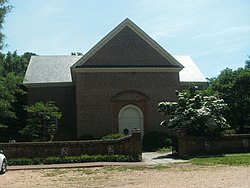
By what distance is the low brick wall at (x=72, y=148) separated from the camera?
22.0 m

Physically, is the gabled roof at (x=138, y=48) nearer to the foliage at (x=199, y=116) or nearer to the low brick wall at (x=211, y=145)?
the foliage at (x=199, y=116)

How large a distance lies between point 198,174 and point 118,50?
20665 millimetres

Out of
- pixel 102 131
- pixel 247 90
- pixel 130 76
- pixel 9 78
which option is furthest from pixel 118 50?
pixel 247 90

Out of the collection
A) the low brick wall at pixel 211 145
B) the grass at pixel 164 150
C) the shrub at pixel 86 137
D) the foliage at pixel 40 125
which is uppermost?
the foliage at pixel 40 125

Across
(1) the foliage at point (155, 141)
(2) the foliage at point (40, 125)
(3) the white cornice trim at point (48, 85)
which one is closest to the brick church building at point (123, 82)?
(1) the foliage at point (155, 141)

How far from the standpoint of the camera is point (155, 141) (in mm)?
30891

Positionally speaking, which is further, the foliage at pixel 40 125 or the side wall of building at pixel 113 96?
the side wall of building at pixel 113 96

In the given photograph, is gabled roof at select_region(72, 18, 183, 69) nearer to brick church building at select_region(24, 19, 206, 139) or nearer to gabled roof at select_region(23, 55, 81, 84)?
brick church building at select_region(24, 19, 206, 139)

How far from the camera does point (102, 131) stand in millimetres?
32688

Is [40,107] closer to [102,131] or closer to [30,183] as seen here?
[102,131]

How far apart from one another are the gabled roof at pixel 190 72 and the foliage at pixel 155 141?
352 inches

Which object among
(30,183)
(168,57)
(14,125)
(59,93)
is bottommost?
(30,183)

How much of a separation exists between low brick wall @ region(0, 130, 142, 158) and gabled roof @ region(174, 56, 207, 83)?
57.6 ft

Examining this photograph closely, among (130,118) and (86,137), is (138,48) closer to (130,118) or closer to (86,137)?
(130,118)
